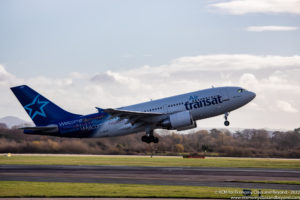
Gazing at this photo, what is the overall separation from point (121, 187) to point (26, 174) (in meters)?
14.1

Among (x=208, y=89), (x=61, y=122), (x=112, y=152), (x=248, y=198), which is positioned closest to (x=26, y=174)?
(x=61, y=122)

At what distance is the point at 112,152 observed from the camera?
263 feet

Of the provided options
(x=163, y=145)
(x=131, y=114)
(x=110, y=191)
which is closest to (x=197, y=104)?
(x=131, y=114)

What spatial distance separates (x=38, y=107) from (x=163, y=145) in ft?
138

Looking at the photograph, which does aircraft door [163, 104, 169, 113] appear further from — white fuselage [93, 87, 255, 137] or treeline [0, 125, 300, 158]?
treeline [0, 125, 300, 158]

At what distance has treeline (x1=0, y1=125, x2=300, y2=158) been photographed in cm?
7656

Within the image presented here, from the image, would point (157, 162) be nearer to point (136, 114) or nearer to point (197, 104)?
point (136, 114)

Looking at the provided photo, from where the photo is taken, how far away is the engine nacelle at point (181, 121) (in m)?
45.2

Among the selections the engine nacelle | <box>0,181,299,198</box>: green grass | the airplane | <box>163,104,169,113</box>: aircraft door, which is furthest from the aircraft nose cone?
<box>0,181,299,198</box>: green grass

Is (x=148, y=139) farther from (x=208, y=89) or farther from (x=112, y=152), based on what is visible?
(x=112, y=152)

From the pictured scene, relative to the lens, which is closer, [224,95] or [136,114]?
[136,114]

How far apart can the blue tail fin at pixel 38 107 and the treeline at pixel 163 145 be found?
73.3 ft

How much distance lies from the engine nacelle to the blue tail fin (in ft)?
39.1

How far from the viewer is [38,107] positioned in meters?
52.0
